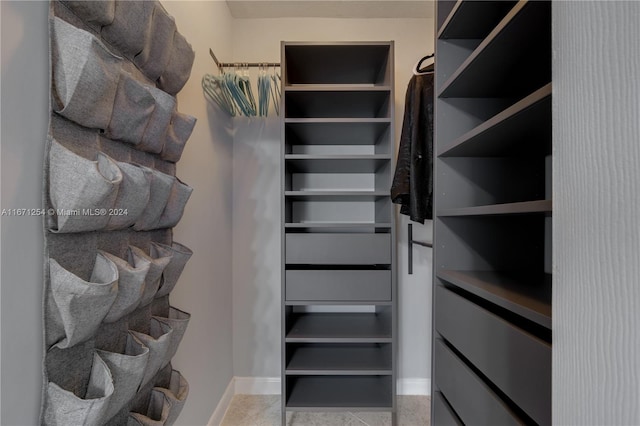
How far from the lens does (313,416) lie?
1750mm

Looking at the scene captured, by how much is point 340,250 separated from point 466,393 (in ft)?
2.68

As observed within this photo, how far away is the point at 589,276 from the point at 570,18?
1.03 ft

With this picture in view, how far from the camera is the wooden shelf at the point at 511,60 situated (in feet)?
2.08

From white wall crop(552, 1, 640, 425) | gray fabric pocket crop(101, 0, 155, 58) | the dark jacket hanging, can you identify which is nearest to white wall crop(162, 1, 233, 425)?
gray fabric pocket crop(101, 0, 155, 58)

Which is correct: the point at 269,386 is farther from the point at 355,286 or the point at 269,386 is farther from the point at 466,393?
the point at 466,393

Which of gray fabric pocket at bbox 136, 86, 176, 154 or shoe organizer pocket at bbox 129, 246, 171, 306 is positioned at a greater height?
gray fabric pocket at bbox 136, 86, 176, 154

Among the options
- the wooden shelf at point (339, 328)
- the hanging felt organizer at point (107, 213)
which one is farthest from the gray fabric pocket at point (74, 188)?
the wooden shelf at point (339, 328)

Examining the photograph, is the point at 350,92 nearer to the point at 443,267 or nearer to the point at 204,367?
the point at 443,267

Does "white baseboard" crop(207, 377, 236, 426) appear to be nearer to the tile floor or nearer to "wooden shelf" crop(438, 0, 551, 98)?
the tile floor

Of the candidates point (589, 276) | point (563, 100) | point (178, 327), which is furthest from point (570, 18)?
point (178, 327)

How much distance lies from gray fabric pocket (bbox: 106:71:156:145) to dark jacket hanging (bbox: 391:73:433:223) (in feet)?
3.43

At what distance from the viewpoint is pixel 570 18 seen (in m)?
0.38

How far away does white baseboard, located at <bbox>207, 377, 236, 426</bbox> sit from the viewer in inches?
63.6

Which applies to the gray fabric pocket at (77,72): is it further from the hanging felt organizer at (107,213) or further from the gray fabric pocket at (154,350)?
the gray fabric pocket at (154,350)
